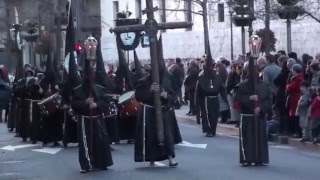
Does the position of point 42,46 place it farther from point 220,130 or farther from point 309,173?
point 309,173

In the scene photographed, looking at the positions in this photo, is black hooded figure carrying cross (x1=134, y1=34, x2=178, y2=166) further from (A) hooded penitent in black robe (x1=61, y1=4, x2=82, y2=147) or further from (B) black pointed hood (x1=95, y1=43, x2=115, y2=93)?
(B) black pointed hood (x1=95, y1=43, x2=115, y2=93)

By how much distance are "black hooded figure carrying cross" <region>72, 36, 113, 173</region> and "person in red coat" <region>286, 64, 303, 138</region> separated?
5.83 meters

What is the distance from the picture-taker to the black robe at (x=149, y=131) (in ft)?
61.6

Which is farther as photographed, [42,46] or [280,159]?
[42,46]

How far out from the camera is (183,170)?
18.4 m

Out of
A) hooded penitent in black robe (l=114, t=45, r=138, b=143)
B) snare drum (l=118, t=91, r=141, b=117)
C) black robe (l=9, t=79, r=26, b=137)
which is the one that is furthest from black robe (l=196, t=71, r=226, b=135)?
black robe (l=9, t=79, r=26, b=137)

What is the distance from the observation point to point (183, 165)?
1928 centimetres

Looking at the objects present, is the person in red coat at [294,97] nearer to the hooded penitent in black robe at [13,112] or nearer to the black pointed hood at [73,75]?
the black pointed hood at [73,75]

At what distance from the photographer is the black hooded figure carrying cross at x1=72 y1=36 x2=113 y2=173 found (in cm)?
1861

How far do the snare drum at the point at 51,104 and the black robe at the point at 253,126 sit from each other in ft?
19.9

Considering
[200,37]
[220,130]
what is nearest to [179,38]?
[200,37]

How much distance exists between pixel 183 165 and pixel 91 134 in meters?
1.82

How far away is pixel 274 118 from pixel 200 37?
1133 inches

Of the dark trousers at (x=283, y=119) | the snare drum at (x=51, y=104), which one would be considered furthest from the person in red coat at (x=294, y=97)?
the snare drum at (x=51, y=104)
